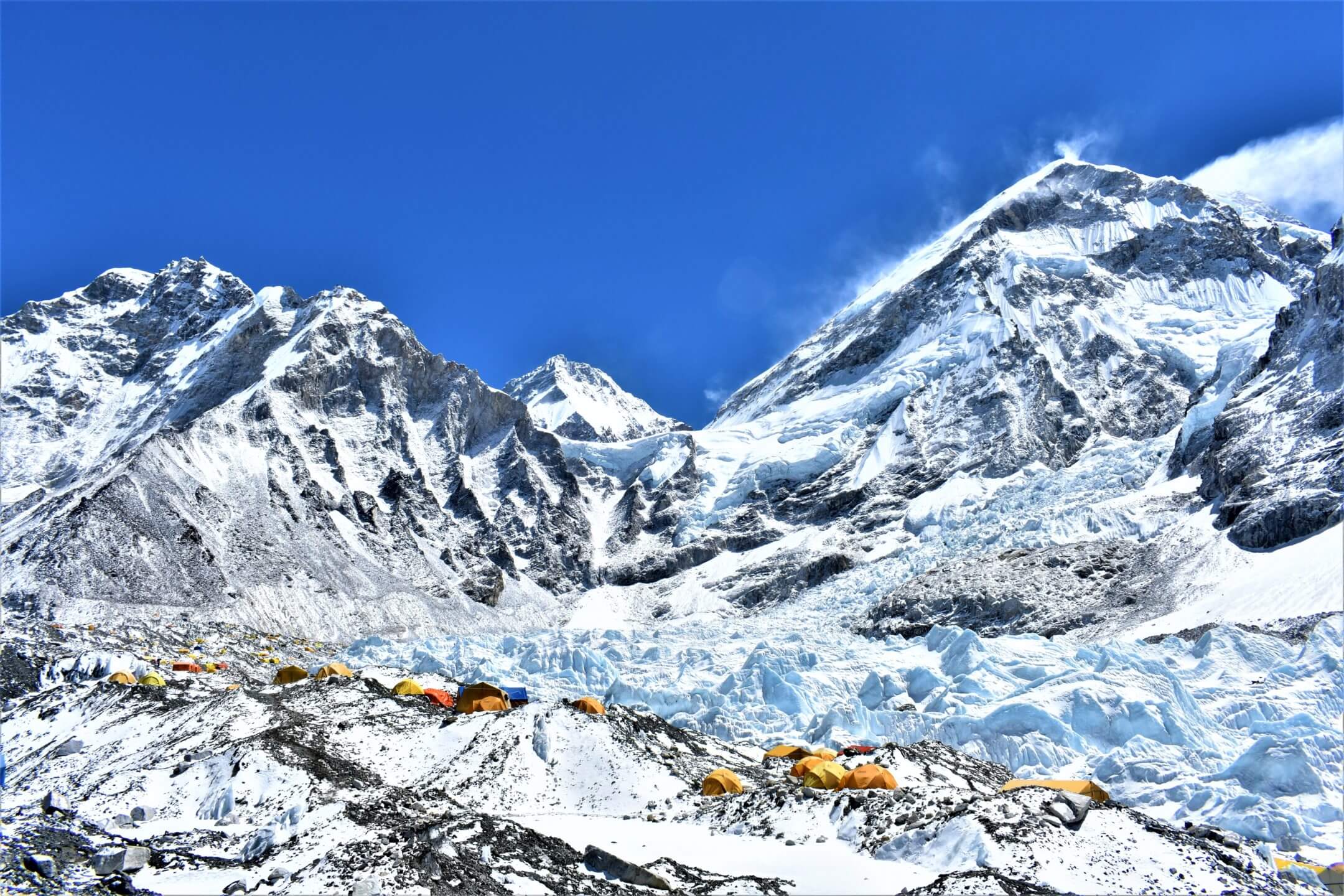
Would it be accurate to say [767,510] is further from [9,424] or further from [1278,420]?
[9,424]

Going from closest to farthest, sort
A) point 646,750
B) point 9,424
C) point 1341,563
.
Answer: point 646,750, point 1341,563, point 9,424

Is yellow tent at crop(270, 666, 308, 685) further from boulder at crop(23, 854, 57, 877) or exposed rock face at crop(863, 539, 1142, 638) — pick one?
exposed rock face at crop(863, 539, 1142, 638)

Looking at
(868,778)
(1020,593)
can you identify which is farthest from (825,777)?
(1020,593)

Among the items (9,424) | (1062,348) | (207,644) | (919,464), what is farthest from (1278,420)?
(9,424)

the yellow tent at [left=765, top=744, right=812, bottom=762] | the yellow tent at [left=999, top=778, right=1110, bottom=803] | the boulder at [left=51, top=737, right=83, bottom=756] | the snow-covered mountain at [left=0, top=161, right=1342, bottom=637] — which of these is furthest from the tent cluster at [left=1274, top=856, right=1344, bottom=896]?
the snow-covered mountain at [left=0, top=161, right=1342, bottom=637]

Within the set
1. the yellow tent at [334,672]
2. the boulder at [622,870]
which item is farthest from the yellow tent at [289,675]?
the boulder at [622,870]

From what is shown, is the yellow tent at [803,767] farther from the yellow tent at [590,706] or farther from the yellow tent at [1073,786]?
the yellow tent at [590,706]

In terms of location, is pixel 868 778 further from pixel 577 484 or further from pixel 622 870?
pixel 577 484
